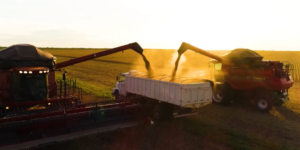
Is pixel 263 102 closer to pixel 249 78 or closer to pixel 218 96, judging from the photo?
pixel 249 78

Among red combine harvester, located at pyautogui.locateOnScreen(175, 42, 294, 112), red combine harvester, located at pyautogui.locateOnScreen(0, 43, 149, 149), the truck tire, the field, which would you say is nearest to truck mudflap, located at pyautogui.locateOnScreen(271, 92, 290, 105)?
red combine harvester, located at pyautogui.locateOnScreen(175, 42, 294, 112)

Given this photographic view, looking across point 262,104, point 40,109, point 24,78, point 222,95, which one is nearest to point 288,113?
point 262,104

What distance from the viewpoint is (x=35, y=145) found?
26.9 feet

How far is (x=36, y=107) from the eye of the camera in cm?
1127

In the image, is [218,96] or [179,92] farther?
[218,96]

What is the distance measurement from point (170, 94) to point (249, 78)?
688 cm

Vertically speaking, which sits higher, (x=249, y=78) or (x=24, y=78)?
(x=24, y=78)

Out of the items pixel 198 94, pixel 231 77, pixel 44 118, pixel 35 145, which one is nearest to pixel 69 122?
pixel 44 118

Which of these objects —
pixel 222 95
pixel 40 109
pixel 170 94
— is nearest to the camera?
pixel 40 109

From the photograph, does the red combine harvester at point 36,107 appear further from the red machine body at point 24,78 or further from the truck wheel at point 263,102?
the truck wheel at point 263,102

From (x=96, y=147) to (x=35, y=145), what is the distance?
2.14 meters

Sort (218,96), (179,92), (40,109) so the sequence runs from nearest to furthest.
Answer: (40,109), (179,92), (218,96)

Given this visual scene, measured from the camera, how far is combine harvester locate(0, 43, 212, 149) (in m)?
8.50

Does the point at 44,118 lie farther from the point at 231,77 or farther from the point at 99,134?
the point at 231,77
